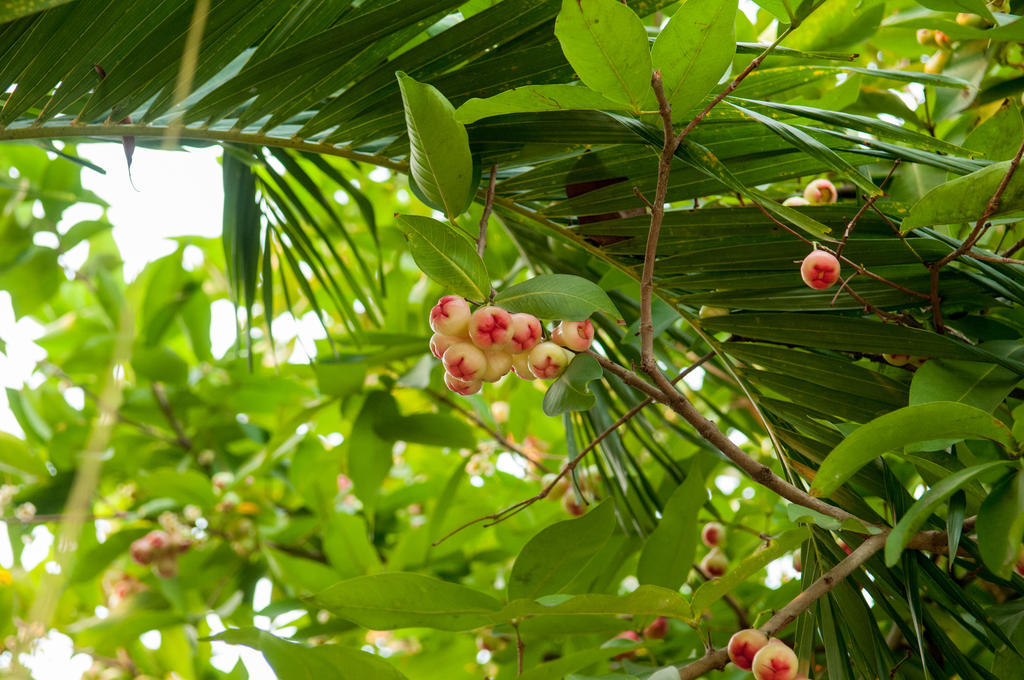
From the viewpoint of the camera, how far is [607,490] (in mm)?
1114

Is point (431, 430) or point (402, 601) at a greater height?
point (402, 601)

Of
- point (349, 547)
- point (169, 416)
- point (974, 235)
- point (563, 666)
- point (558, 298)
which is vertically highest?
point (558, 298)

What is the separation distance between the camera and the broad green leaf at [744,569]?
25.0 inches

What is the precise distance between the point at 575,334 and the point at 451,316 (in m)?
0.10

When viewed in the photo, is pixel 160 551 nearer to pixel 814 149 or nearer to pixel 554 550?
pixel 554 550

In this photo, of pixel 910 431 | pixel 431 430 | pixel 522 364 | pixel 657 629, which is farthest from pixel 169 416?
pixel 910 431

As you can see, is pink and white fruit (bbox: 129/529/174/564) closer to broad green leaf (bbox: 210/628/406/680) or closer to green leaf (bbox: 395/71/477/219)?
broad green leaf (bbox: 210/628/406/680)

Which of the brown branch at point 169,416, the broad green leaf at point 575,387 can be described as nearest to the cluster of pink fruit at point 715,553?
the broad green leaf at point 575,387

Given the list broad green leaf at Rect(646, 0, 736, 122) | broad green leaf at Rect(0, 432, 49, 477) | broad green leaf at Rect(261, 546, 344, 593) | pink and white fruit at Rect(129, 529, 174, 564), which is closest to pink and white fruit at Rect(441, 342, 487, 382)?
broad green leaf at Rect(646, 0, 736, 122)

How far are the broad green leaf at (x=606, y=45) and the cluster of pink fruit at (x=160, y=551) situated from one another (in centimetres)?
148

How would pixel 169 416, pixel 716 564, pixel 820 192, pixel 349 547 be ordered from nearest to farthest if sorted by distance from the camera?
pixel 820 192 → pixel 716 564 → pixel 349 547 → pixel 169 416

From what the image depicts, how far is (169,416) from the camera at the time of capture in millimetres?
1893

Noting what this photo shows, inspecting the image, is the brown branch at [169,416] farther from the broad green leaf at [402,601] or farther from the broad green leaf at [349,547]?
the broad green leaf at [402,601]

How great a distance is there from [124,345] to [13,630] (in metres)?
0.68
